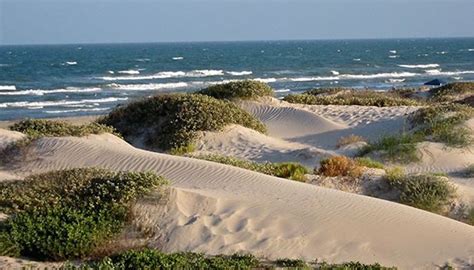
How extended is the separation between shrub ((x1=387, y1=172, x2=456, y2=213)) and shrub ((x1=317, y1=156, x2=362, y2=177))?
0.78 m

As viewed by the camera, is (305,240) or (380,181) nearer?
(305,240)

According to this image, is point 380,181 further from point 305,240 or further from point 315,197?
point 305,240

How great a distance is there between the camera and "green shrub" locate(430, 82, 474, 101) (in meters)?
28.8

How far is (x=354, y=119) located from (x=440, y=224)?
12.3m

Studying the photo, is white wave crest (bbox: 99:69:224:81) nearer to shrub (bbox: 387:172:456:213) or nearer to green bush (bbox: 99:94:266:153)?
green bush (bbox: 99:94:266:153)

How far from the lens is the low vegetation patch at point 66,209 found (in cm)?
797

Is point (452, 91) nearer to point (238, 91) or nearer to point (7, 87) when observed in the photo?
point (238, 91)

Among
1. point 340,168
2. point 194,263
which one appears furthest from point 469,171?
point 194,263

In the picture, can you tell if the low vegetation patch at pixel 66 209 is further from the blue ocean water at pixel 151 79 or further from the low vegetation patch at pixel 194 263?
the blue ocean water at pixel 151 79

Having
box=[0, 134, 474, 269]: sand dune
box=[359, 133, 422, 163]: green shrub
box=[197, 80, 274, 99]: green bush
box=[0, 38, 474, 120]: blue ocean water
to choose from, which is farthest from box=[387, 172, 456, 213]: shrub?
box=[0, 38, 474, 120]: blue ocean water

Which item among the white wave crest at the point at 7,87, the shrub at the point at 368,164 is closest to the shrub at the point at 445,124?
the shrub at the point at 368,164

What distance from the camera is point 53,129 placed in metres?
14.7

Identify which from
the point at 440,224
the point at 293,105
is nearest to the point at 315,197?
the point at 440,224

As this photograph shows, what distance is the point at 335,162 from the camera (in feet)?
41.7
